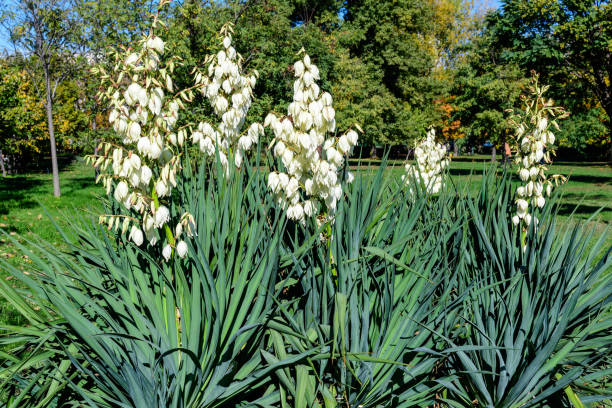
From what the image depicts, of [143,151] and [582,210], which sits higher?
[143,151]

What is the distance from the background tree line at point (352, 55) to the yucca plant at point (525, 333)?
4.30 ft

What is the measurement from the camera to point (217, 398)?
1789 millimetres

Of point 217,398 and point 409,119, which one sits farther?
point 409,119

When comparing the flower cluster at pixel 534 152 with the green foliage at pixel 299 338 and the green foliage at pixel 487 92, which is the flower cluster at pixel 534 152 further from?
the green foliage at pixel 487 92

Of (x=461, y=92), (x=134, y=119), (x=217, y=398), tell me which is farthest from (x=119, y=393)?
(x=461, y=92)

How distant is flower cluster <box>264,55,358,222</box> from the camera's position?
99.5 inches

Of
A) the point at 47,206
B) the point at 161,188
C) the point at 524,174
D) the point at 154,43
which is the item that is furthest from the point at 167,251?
the point at 47,206

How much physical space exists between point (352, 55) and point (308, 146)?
89.9ft

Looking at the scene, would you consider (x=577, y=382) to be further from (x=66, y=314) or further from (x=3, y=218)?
(x=3, y=218)

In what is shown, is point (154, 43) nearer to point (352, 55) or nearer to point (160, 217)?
point (160, 217)

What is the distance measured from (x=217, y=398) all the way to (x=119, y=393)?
369 millimetres

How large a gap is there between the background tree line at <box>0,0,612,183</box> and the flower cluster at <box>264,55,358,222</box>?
338mm

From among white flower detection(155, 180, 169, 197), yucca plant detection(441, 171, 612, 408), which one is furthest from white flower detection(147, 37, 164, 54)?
yucca plant detection(441, 171, 612, 408)

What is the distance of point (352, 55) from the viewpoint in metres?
28.2
